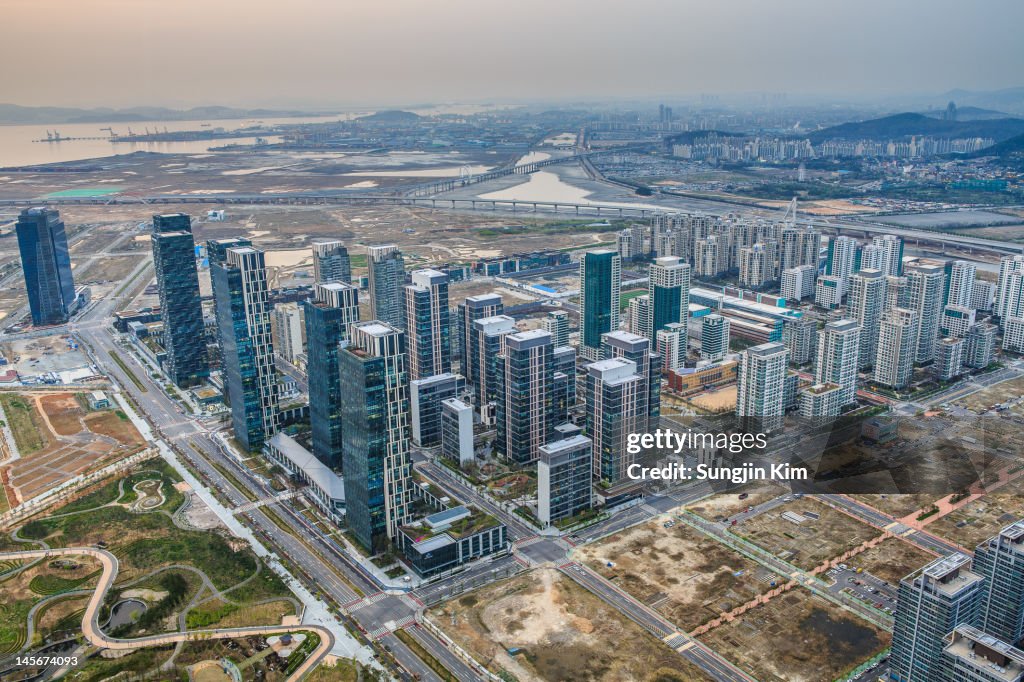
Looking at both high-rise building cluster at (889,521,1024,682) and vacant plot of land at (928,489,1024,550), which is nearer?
high-rise building cluster at (889,521,1024,682)

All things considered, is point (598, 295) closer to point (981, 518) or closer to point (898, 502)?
point (898, 502)

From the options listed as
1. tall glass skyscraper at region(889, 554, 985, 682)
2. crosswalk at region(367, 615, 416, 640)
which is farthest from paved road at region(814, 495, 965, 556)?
crosswalk at region(367, 615, 416, 640)

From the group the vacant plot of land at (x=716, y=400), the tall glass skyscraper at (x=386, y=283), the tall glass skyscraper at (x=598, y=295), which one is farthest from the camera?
the tall glass skyscraper at (x=386, y=283)

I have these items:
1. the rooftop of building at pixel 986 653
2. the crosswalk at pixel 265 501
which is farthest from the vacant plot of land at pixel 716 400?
the rooftop of building at pixel 986 653

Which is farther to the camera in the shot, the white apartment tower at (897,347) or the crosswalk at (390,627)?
the white apartment tower at (897,347)

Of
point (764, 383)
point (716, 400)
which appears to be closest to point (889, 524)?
point (764, 383)

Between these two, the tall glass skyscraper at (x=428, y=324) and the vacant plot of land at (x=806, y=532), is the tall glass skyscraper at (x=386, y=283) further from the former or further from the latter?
the vacant plot of land at (x=806, y=532)

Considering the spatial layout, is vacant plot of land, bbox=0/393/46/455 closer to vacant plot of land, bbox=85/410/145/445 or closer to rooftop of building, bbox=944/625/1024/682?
vacant plot of land, bbox=85/410/145/445

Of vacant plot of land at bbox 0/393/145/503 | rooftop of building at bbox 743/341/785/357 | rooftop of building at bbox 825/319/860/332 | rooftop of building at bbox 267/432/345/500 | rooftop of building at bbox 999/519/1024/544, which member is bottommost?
vacant plot of land at bbox 0/393/145/503
